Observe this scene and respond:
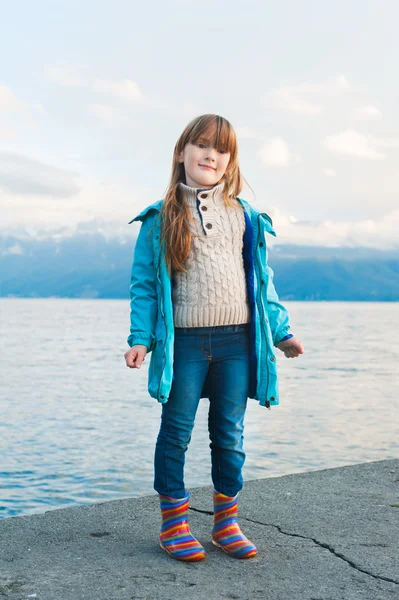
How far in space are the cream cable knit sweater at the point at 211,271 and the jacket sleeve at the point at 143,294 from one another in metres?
0.12

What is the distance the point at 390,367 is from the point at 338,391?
8741 millimetres

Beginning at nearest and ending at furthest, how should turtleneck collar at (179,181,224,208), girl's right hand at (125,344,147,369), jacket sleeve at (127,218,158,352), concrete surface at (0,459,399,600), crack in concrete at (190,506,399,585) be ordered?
concrete surface at (0,459,399,600) → crack in concrete at (190,506,399,585) → girl's right hand at (125,344,147,369) → jacket sleeve at (127,218,158,352) → turtleneck collar at (179,181,224,208)

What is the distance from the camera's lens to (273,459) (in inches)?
464

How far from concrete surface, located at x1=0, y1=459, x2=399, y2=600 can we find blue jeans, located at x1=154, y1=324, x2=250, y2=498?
0.42 m

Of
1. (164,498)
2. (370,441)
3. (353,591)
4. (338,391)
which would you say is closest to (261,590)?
(353,591)

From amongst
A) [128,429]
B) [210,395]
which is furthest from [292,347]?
[128,429]

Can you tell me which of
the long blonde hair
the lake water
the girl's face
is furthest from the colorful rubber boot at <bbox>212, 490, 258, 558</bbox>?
the lake water

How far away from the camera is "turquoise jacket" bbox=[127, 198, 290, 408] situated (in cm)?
337

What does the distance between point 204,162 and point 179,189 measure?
0.20 m

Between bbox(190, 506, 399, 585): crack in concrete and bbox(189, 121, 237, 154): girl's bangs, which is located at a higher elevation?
bbox(189, 121, 237, 154): girl's bangs

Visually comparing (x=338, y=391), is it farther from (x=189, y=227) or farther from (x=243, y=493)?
(x=189, y=227)

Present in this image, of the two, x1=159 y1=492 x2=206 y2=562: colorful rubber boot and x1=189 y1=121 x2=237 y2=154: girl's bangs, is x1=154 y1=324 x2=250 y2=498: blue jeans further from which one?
x1=189 y1=121 x2=237 y2=154: girl's bangs

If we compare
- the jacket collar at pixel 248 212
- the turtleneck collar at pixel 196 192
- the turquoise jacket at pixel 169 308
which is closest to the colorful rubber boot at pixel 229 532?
the turquoise jacket at pixel 169 308

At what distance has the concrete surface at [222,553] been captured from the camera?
9.85ft
